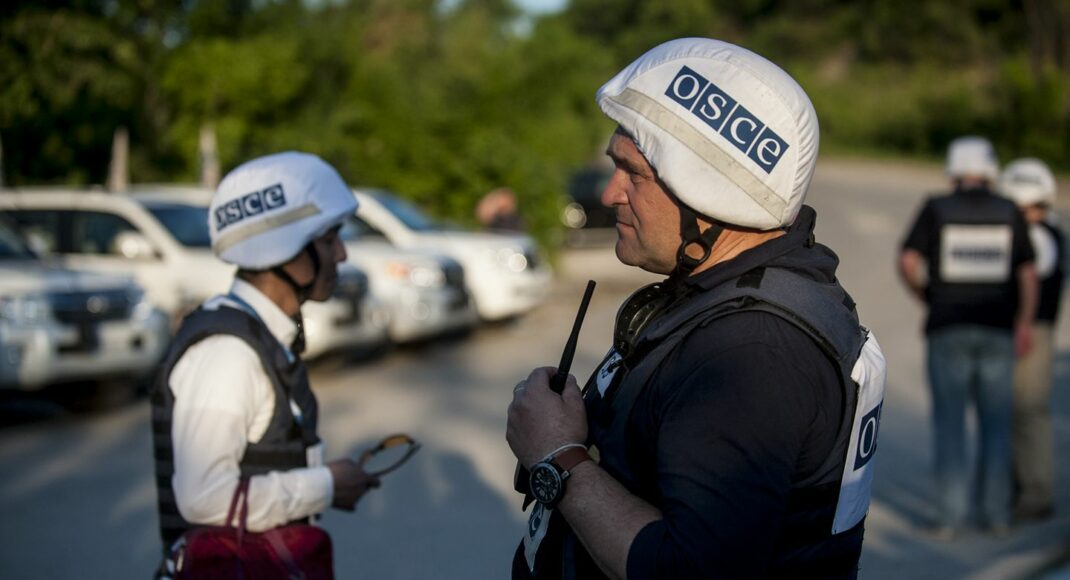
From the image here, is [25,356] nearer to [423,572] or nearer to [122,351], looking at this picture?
[122,351]

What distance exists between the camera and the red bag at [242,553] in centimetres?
288

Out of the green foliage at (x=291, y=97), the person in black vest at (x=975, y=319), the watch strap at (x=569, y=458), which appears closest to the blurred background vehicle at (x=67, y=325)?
the green foliage at (x=291, y=97)

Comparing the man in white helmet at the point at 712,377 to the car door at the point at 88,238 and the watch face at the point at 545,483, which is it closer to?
the watch face at the point at 545,483

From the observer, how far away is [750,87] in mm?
2041

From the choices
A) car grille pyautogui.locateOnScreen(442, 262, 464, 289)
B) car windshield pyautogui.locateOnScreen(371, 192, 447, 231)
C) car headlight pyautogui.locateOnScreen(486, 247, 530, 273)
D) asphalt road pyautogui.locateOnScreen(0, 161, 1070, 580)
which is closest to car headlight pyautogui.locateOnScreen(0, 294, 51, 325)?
asphalt road pyautogui.locateOnScreen(0, 161, 1070, 580)

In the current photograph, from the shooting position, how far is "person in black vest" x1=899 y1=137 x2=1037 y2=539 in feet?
22.1

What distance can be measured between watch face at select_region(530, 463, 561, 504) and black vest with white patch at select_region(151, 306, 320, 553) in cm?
114

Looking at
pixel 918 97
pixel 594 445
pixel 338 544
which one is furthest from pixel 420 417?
pixel 918 97

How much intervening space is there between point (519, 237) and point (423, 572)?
10151 mm

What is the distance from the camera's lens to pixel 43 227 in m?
11.8

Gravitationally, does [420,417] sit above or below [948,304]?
below

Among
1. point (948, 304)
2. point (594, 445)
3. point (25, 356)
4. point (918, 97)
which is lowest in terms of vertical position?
point (918, 97)

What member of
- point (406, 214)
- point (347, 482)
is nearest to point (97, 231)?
point (406, 214)

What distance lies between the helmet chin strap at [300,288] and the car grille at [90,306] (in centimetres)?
732
